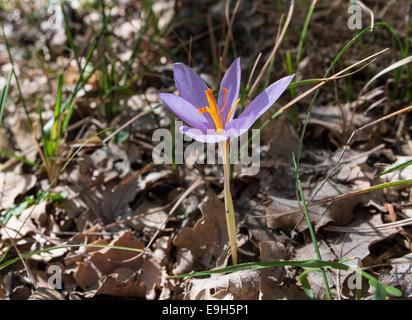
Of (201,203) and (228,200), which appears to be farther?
(201,203)

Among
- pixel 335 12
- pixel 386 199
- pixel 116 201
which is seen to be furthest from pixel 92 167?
pixel 335 12

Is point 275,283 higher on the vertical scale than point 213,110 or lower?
lower

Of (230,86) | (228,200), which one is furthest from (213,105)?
(228,200)

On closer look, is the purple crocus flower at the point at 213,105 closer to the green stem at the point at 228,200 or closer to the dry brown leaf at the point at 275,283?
the green stem at the point at 228,200

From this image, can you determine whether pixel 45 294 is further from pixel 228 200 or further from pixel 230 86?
pixel 230 86

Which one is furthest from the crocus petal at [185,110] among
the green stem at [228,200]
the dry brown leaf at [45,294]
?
the dry brown leaf at [45,294]

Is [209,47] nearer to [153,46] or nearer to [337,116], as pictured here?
[153,46]

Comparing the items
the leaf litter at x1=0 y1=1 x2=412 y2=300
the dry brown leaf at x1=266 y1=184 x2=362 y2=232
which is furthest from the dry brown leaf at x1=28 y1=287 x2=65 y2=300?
the dry brown leaf at x1=266 y1=184 x2=362 y2=232

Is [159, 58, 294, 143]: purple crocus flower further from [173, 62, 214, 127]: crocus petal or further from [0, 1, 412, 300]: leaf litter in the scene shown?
[0, 1, 412, 300]: leaf litter
